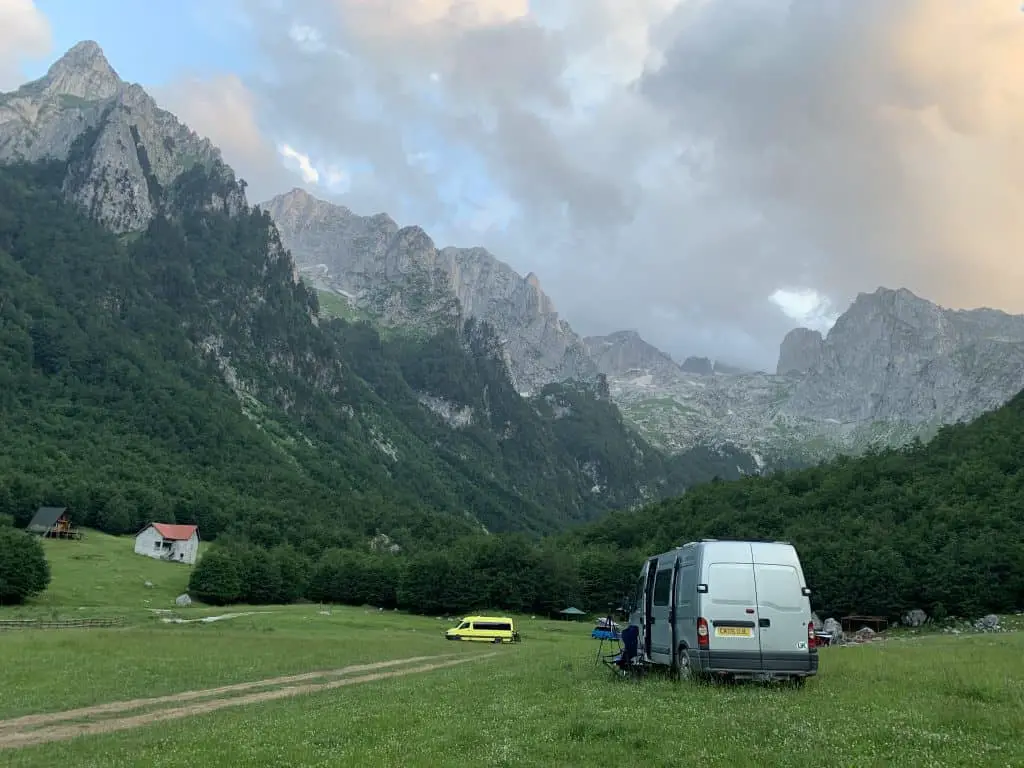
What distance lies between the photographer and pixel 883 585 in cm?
10081

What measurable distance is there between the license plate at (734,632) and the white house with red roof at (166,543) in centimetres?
15205

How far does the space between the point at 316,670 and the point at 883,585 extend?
8589cm

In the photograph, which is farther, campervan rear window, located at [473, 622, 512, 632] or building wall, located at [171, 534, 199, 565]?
building wall, located at [171, 534, 199, 565]

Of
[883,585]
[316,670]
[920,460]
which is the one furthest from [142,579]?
[920,460]

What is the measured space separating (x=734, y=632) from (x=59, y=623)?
67692 mm

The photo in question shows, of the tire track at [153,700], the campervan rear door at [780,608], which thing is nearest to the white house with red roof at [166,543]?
the tire track at [153,700]

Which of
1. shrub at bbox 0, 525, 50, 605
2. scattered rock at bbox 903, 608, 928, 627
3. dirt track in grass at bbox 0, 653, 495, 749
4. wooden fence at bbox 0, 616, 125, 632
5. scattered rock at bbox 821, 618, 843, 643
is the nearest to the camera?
dirt track in grass at bbox 0, 653, 495, 749

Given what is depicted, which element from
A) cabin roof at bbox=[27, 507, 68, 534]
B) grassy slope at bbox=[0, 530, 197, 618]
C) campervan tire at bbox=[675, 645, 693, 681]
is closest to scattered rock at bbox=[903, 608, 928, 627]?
campervan tire at bbox=[675, 645, 693, 681]

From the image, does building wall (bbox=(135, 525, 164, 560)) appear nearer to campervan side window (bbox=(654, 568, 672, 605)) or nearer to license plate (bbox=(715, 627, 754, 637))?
campervan side window (bbox=(654, 568, 672, 605))

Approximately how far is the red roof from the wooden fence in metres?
85.9

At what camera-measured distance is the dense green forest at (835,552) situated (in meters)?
99.3

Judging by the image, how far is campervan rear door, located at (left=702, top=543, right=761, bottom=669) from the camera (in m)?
21.4

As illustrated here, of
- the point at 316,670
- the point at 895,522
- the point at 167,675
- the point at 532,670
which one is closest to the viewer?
the point at 532,670

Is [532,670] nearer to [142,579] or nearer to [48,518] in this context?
[142,579]
